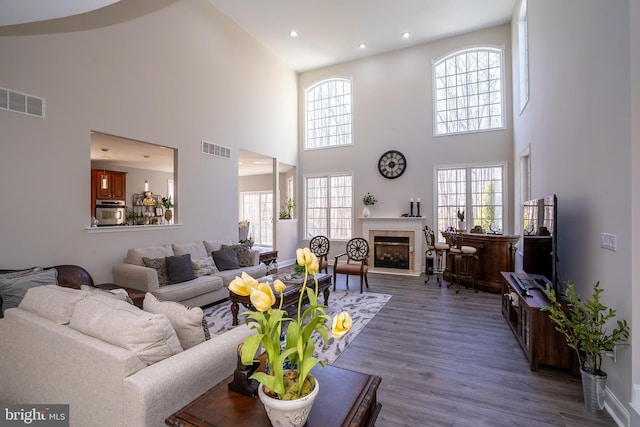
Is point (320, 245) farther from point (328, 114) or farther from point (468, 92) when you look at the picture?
point (468, 92)

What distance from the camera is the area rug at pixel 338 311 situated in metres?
3.19

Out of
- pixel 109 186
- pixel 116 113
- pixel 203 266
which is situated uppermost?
pixel 116 113

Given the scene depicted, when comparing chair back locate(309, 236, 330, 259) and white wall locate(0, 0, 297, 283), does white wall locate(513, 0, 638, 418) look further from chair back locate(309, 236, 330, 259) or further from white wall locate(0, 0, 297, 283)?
white wall locate(0, 0, 297, 283)

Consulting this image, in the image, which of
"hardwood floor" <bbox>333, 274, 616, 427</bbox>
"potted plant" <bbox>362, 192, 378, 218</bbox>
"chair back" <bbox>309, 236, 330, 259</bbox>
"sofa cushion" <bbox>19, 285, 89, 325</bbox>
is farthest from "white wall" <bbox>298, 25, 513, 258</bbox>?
"sofa cushion" <bbox>19, 285, 89, 325</bbox>

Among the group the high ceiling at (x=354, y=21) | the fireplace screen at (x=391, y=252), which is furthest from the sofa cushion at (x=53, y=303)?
the fireplace screen at (x=391, y=252)

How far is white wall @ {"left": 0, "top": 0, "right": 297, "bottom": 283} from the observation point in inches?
135

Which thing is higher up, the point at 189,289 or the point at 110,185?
the point at 110,185

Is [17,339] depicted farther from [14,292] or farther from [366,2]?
[366,2]

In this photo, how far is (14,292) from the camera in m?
2.86

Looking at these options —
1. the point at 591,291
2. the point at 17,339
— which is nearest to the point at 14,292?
the point at 17,339

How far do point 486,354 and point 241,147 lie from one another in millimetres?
5720

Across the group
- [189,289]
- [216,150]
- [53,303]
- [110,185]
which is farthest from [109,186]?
[53,303]

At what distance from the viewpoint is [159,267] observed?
4.25 metres

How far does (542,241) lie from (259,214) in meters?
9.70
